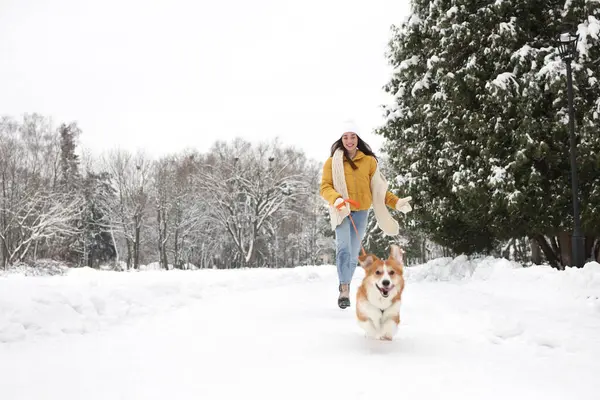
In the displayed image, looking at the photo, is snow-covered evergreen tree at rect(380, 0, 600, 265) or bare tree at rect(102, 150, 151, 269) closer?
snow-covered evergreen tree at rect(380, 0, 600, 265)

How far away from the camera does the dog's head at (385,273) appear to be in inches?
148

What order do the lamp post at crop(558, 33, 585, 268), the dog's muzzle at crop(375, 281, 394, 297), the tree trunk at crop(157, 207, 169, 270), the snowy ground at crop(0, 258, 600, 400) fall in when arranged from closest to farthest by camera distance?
the snowy ground at crop(0, 258, 600, 400) < the dog's muzzle at crop(375, 281, 394, 297) < the lamp post at crop(558, 33, 585, 268) < the tree trunk at crop(157, 207, 169, 270)

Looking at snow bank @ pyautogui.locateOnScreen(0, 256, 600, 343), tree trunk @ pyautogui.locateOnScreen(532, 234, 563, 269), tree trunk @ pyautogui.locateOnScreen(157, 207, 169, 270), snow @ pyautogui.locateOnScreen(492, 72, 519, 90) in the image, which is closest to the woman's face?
snow bank @ pyautogui.locateOnScreen(0, 256, 600, 343)

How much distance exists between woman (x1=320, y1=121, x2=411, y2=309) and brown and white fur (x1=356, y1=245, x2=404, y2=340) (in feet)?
5.84

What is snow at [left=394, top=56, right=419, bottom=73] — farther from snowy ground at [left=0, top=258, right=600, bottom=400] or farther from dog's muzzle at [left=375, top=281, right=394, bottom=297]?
dog's muzzle at [left=375, top=281, right=394, bottom=297]

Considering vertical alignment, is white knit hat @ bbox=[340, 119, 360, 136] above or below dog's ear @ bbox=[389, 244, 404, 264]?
above

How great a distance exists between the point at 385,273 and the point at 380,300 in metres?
0.22

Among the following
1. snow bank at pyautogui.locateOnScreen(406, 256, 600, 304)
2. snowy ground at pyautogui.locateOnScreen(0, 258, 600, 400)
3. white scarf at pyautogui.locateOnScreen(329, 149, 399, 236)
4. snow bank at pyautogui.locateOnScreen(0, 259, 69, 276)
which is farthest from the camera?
snow bank at pyautogui.locateOnScreen(0, 259, 69, 276)

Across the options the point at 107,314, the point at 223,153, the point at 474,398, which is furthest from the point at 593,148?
the point at 223,153

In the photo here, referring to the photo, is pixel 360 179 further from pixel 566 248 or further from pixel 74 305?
pixel 566 248

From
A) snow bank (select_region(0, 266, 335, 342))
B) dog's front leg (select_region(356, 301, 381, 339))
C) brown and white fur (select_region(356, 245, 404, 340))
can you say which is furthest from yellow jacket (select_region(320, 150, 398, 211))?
snow bank (select_region(0, 266, 335, 342))

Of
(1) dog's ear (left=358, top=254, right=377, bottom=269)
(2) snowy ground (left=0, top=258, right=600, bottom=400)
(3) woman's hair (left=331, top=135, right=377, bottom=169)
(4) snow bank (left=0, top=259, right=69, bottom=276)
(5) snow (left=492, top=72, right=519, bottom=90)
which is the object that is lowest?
(4) snow bank (left=0, top=259, right=69, bottom=276)

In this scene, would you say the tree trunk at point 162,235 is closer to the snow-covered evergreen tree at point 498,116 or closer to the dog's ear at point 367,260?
the snow-covered evergreen tree at point 498,116

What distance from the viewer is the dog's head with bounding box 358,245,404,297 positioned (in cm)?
375
